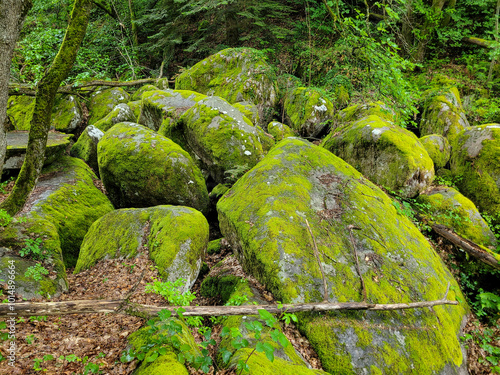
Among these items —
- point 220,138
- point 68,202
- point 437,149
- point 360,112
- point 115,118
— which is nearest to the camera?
point 68,202

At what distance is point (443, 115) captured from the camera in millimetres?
9414

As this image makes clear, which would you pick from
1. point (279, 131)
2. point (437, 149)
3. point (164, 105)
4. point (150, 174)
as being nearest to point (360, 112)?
point (437, 149)

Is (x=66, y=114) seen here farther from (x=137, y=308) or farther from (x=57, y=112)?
(x=137, y=308)

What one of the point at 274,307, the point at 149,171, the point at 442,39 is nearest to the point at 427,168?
the point at 274,307

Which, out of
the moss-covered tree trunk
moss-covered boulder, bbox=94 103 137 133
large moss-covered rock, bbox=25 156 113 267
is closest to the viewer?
the moss-covered tree trunk

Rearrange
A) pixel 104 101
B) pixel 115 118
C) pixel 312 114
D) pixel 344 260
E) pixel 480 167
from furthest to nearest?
1. pixel 104 101
2. pixel 312 114
3. pixel 115 118
4. pixel 480 167
5. pixel 344 260

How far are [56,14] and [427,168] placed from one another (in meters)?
21.2

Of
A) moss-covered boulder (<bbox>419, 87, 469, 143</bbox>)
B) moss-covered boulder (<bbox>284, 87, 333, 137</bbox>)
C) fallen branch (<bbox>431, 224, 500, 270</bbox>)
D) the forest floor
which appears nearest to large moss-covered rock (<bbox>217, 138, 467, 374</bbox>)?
the forest floor

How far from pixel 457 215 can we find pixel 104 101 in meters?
14.7

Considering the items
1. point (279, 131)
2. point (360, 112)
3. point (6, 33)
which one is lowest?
point (279, 131)

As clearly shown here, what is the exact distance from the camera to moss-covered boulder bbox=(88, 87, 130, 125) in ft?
40.9

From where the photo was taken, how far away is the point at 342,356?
3.11 m

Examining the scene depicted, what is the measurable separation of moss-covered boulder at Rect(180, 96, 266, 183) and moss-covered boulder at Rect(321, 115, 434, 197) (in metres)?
2.74

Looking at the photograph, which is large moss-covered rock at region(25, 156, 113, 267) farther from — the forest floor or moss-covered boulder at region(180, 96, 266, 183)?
moss-covered boulder at region(180, 96, 266, 183)
